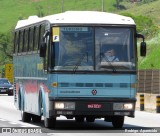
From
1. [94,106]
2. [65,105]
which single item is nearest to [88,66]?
[94,106]

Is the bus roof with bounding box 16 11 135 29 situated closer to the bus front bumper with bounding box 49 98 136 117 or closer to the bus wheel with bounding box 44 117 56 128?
the bus front bumper with bounding box 49 98 136 117

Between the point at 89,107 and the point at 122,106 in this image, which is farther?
the point at 122,106

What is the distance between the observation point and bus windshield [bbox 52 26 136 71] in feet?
70.7

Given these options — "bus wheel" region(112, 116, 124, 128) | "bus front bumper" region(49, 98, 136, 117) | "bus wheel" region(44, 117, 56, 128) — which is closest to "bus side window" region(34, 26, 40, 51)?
"bus wheel" region(44, 117, 56, 128)

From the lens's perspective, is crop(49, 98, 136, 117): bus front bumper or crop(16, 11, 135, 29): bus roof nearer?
crop(49, 98, 136, 117): bus front bumper

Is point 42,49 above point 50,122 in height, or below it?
above

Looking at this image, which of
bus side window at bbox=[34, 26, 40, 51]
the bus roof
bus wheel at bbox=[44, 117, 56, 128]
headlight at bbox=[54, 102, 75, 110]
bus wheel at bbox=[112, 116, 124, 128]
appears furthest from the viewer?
bus side window at bbox=[34, 26, 40, 51]

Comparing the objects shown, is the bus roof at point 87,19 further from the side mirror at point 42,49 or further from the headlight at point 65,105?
the headlight at point 65,105

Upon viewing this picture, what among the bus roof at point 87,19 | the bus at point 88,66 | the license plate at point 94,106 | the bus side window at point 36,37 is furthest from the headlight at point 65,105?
the bus side window at point 36,37

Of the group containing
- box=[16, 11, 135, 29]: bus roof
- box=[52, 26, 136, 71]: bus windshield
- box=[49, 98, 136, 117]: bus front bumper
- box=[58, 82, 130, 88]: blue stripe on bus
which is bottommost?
box=[49, 98, 136, 117]: bus front bumper

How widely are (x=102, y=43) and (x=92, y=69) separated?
75 centimetres

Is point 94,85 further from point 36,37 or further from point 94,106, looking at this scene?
point 36,37

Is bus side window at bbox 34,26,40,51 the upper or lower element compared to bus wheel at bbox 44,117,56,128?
upper

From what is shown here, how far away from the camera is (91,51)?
71.0ft
